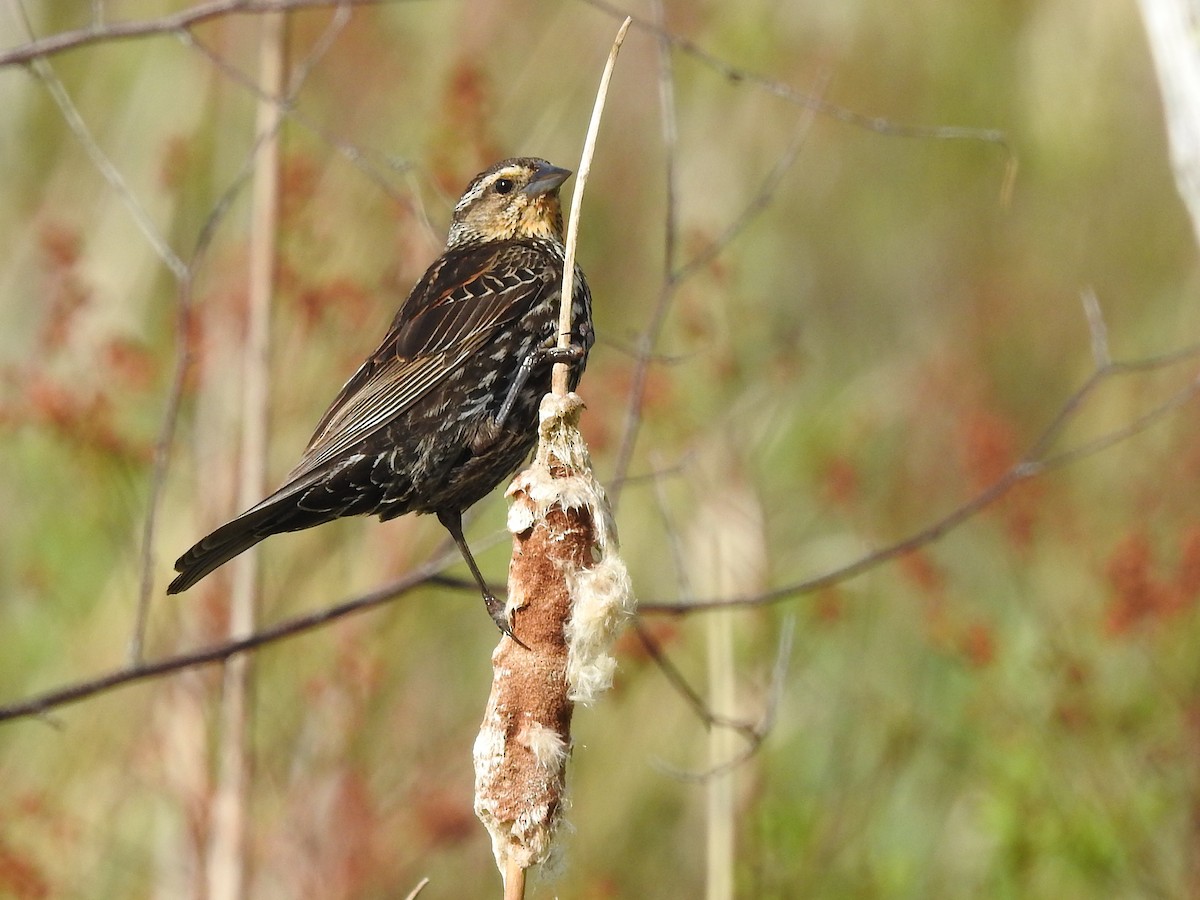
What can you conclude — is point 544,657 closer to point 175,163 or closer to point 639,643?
point 639,643

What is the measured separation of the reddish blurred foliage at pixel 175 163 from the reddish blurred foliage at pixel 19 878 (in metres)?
2.09

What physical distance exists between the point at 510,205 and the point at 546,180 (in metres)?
0.20

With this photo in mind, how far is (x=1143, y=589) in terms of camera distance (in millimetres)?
4746

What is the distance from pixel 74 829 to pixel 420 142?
2440 mm

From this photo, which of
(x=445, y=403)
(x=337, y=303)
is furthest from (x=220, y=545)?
(x=337, y=303)

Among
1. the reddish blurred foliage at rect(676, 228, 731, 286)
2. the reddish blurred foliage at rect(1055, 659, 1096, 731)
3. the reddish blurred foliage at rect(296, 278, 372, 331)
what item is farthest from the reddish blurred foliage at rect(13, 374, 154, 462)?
the reddish blurred foliage at rect(1055, 659, 1096, 731)

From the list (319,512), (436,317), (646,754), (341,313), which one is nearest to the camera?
(319,512)

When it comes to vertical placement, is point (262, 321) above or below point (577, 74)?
below

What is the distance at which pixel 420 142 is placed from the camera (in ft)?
17.4

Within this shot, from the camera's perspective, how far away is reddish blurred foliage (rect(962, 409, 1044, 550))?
527cm

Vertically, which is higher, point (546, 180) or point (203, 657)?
point (546, 180)

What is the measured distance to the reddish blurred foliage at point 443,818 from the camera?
16.6 feet

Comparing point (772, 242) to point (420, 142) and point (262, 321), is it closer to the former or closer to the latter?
point (420, 142)

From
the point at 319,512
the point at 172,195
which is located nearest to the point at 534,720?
the point at 319,512
